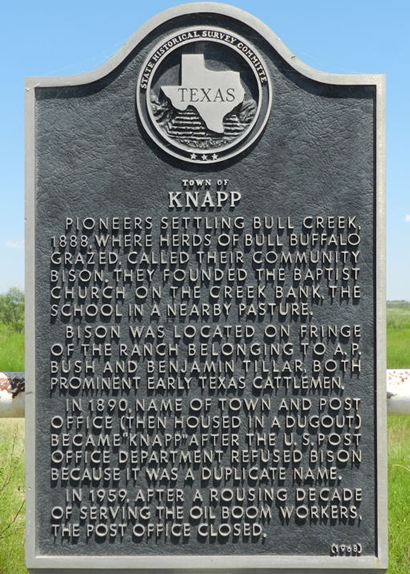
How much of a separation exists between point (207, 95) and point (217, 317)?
150 centimetres

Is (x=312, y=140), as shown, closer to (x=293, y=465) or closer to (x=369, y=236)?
(x=369, y=236)

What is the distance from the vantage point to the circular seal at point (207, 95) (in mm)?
4656

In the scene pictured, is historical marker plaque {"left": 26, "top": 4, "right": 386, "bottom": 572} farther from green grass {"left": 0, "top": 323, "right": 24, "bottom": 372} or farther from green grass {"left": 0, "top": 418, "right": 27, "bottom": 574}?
green grass {"left": 0, "top": 323, "right": 24, "bottom": 372}

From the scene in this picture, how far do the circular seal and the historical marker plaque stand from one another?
1cm

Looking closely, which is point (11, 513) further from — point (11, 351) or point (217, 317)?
point (11, 351)

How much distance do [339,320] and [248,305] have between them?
0.63 m

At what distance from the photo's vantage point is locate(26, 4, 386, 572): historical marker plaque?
4.65m

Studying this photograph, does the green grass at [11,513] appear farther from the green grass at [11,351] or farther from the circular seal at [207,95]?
the green grass at [11,351]

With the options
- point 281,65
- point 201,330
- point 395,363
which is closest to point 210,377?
point 201,330

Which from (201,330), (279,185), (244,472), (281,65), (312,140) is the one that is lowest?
(244,472)

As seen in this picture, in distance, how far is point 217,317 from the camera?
15.2ft

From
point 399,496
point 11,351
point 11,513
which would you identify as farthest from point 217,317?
point 11,351

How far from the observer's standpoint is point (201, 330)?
15.2 ft

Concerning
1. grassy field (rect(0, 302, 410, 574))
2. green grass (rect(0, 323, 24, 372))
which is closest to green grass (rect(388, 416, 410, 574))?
grassy field (rect(0, 302, 410, 574))
